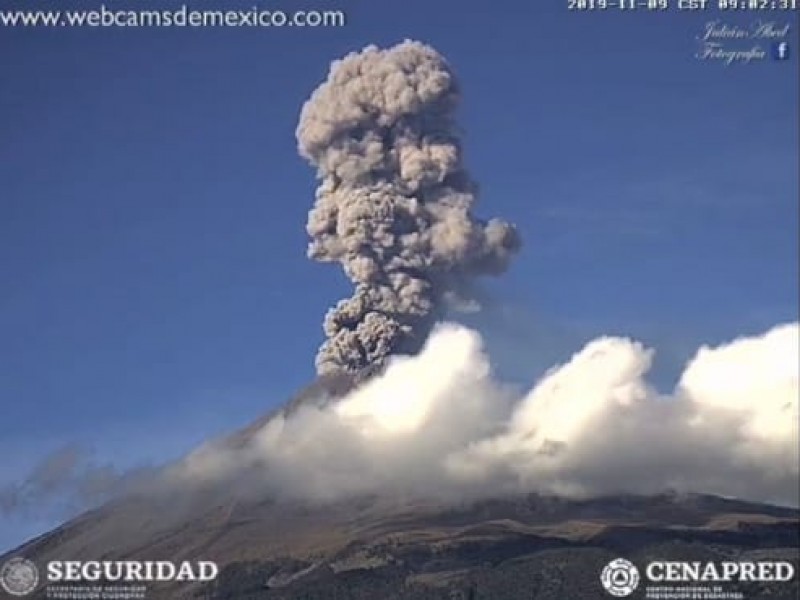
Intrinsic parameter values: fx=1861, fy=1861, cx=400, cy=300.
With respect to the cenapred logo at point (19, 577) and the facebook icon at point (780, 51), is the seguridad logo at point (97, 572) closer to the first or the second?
the cenapred logo at point (19, 577)

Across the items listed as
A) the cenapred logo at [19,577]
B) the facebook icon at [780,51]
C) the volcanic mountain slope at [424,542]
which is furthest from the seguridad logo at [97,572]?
the facebook icon at [780,51]

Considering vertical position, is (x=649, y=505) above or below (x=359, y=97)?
below

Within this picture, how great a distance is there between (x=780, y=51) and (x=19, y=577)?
8.05 meters

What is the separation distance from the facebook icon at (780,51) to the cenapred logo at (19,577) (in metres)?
7.86

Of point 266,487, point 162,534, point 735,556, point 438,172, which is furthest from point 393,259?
point 735,556

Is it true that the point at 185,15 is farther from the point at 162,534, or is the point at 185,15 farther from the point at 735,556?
the point at 735,556

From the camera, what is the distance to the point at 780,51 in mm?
16516

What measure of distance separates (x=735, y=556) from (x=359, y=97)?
7.18 m

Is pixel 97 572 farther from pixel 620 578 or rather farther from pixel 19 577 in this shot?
pixel 620 578

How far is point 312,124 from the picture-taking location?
17.9 meters

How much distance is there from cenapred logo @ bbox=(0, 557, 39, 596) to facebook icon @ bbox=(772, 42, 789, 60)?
7865 millimetres

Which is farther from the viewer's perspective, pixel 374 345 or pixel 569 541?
pixel 374 345

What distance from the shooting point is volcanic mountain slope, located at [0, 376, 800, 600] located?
640 inches

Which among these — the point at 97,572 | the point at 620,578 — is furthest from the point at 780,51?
the point at 97,572
